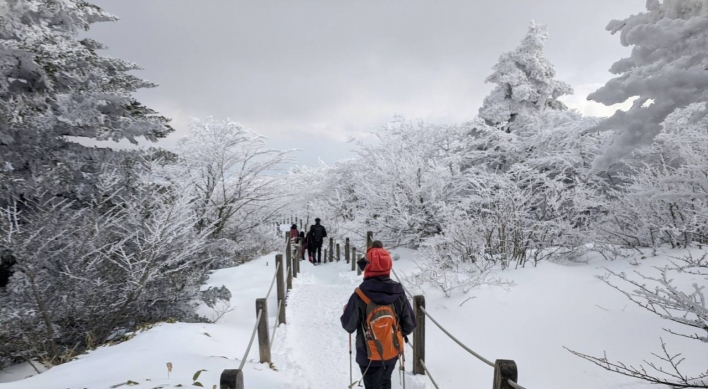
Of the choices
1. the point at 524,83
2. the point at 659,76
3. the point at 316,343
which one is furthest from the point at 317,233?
the point at 659,76

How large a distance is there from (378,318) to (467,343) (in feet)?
8.81

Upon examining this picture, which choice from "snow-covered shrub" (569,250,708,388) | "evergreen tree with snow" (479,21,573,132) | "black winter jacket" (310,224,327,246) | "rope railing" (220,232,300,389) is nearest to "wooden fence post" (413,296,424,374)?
"snow-covered shrub" (569,250,708,388)

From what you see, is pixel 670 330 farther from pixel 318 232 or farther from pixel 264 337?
pixel 318 232

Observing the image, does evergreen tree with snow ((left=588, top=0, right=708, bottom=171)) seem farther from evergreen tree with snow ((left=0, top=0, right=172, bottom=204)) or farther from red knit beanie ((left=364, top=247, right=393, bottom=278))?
evergreen tree with snow ((left=0, top=0, right=172, bottom=204))

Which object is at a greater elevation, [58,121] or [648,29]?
[58,121]

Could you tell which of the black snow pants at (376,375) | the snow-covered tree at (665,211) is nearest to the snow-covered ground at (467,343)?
the snow-covered tree at (665,211)

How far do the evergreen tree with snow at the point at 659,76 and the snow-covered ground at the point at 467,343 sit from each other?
269 centimetres

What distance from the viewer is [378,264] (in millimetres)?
3057

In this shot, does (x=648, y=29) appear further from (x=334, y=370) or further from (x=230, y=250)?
(x=230, y=250)

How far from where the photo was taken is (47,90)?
698 cm

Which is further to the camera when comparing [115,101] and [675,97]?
[115,101]

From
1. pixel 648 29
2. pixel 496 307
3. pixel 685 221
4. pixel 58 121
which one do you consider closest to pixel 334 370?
pixel 496 307

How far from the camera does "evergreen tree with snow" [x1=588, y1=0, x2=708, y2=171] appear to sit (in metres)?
2.04

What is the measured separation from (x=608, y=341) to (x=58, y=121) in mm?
10303
